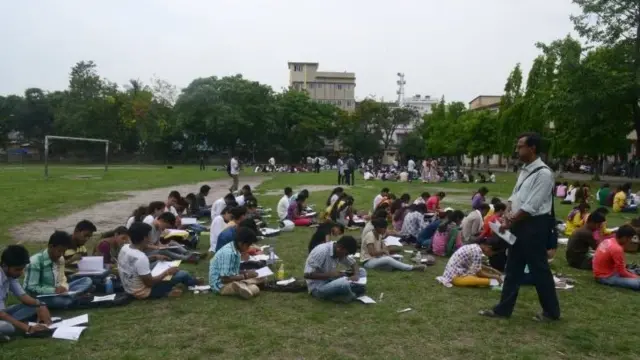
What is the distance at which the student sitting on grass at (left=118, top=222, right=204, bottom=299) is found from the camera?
6.75m

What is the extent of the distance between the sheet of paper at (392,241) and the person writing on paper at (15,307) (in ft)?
22.8

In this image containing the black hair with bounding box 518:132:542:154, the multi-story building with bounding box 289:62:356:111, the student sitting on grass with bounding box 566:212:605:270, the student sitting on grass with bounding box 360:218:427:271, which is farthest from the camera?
the multi-story building with bounding box 289:62:356:111

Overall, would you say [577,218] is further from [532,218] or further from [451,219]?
[532,218]

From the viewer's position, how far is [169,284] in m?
7.21

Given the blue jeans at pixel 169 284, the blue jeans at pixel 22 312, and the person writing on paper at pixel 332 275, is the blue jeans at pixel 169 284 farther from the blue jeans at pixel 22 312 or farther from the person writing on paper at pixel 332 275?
the person writing on paper at pixel 332 275

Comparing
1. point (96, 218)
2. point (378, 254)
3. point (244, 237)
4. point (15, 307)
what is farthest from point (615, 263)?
point (96, 218)

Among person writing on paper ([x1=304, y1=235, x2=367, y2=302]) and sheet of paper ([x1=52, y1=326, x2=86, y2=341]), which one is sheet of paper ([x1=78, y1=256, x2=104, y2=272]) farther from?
person writing on paper ([x1=304, y1=235, x2=367, y2=302])

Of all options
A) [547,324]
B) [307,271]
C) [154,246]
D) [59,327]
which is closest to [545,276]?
[547,324]

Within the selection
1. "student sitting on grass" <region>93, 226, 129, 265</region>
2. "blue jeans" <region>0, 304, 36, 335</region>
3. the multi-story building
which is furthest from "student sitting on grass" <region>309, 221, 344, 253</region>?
the multi-story building

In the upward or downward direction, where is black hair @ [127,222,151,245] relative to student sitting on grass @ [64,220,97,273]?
upward

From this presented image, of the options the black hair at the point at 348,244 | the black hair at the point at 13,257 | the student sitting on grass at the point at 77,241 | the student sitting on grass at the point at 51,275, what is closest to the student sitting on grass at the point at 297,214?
the student sitting on grass at the point at 77,241

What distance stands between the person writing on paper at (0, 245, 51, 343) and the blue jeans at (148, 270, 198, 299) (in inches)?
58.0

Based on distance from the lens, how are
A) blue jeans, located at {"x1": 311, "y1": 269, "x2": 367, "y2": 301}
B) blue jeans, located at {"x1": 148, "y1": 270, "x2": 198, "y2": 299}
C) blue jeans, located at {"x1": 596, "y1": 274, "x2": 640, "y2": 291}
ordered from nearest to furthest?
1. blue jeans, located at {"x1": 311, "y1": 269, "x2": 367, "y2": 301}
2. blue jeans, located at {"x1": 148, "y1": 270, "x2": 198, "y2": 299}
3. blue jeans, located at {"x1": 596, "y1": 274, "x2": 640, "y2": 291}

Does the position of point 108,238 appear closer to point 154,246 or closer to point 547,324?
point 154,246
